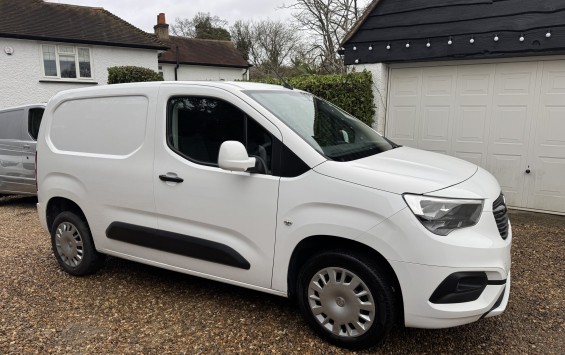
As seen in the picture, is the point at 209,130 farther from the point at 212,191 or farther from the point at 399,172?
the point at 399,172

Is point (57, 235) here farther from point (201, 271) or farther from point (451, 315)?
point (451, 315)

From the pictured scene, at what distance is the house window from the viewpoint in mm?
16172

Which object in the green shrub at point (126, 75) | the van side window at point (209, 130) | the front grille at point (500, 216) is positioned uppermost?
the green shrub at point (126, 75)

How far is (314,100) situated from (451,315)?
216 centimetres

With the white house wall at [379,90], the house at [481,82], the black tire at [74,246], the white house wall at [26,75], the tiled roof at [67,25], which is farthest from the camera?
the tiled roof at [67,25]

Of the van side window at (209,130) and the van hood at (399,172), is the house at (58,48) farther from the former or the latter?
the van hood at (399,172)

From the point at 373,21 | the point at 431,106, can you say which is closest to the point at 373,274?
the point at 431,106

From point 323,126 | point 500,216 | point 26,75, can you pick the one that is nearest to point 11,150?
point 323,126

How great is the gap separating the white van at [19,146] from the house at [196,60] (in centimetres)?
1635

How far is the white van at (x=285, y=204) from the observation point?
2.63 m

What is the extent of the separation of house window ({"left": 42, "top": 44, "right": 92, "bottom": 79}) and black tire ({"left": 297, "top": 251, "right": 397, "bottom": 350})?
54.2ft

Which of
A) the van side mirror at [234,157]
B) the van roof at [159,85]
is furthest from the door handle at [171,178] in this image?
the van roof at [159,85]

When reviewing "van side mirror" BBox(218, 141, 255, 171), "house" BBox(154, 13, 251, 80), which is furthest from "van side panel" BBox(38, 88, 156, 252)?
"house" BBox(154, 13, 251, 80)

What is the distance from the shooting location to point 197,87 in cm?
346
